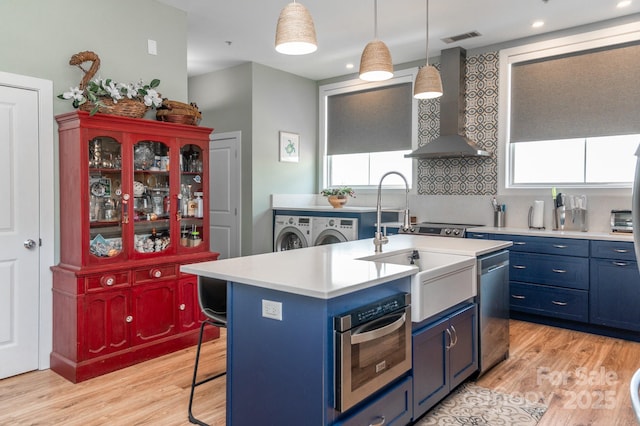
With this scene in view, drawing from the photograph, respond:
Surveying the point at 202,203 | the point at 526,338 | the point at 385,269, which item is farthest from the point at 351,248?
the point at 526,338

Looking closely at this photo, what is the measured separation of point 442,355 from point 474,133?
339 centimetres

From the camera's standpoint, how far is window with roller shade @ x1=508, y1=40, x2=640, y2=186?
425cm

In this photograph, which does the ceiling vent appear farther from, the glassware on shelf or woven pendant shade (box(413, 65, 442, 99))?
the glassware on shelf

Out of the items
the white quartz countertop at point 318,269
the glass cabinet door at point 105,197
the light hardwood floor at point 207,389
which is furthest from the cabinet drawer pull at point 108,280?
the white quartz countertop at point 318,269

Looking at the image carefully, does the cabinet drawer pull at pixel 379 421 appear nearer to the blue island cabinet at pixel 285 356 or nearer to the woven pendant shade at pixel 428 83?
the blue island cabinet at pixel 285 356

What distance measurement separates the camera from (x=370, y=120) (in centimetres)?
613

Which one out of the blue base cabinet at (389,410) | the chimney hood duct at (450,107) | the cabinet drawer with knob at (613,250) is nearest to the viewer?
the blue base cabinet at (389,410)

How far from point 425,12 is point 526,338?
3.09 m

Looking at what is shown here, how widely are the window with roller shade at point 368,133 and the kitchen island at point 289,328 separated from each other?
3.85 m

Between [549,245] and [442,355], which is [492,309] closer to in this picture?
[442,355]

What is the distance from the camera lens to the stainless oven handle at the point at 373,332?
5.95 feet

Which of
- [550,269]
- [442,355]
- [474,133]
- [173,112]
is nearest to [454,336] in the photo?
[442,355]

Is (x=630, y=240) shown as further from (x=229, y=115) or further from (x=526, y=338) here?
(x=229, y=115)

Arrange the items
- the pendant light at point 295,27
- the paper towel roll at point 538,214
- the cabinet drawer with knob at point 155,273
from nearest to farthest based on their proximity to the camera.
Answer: the pendant light at point 295,27
the cabinet drawer with knob at point 155,273
the paper towel roll at point 538,214
